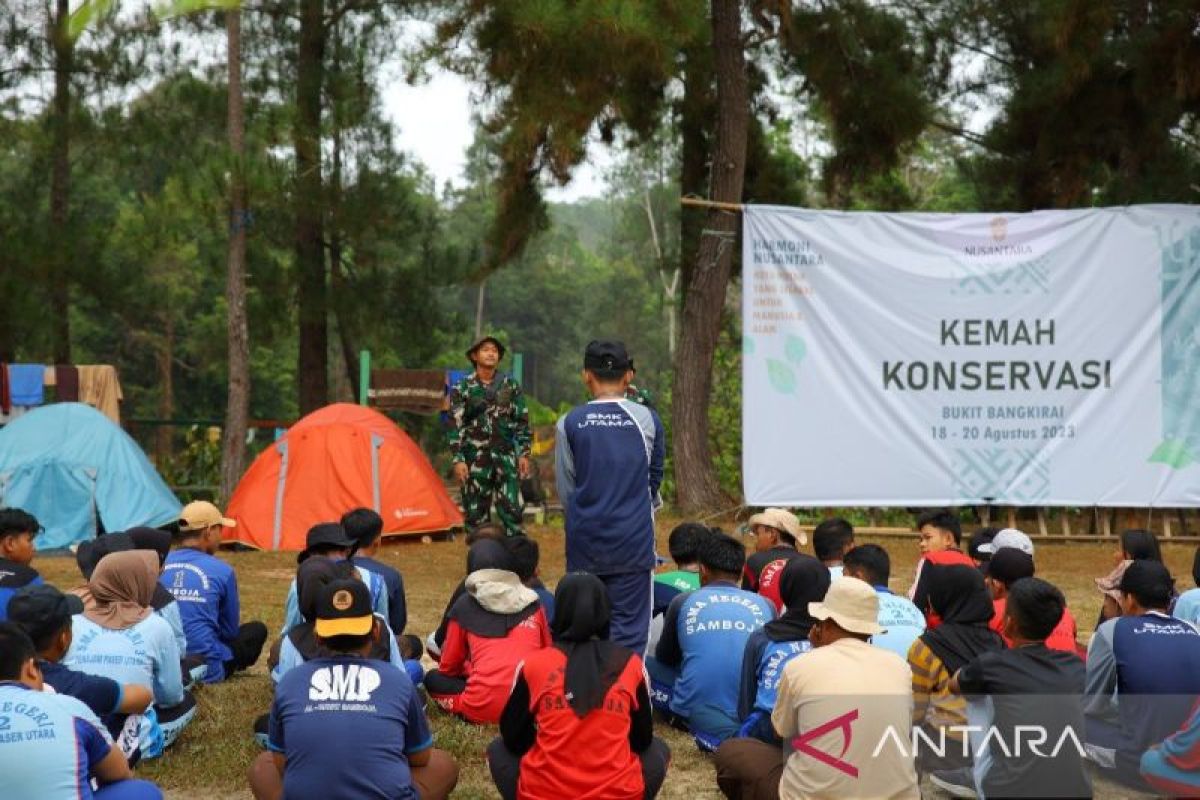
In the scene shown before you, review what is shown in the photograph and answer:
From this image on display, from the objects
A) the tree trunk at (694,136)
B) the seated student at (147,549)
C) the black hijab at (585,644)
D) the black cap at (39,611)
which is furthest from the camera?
the tree trunk at (694,136)

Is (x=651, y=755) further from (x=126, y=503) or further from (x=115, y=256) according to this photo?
(x=115, y=256)

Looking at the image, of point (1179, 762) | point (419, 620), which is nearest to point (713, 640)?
point (1179, 762)

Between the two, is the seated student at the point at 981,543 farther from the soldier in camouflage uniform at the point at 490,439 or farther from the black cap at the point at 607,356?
the soldier in camouflage uniform at the point at 490,439

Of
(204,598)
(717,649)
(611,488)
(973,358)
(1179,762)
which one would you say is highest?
(973,358)

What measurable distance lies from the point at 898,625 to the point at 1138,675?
0.95 meters

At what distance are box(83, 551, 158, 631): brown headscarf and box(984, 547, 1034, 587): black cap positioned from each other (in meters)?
3.62

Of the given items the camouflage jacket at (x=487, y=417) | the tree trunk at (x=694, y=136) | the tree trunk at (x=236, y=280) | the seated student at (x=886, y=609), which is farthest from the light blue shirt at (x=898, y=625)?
the tree trunk at (x=236, y=280)

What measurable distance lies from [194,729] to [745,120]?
32.3ft

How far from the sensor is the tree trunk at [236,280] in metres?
14.1

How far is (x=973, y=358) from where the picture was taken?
12148 mm

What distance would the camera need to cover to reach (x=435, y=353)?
62.2 ft

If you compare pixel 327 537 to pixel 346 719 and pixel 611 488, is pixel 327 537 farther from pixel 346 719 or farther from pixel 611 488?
pixel 346 719

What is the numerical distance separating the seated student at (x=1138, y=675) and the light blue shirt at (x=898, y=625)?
751 millimetres

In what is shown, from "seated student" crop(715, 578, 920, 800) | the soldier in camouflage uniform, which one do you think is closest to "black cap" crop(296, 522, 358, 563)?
"seated student" crop(715, 578, 920, 800)
